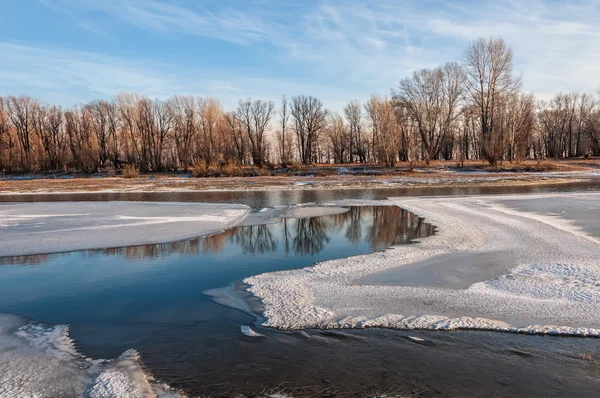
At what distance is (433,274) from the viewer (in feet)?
26.3

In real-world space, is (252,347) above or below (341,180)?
below

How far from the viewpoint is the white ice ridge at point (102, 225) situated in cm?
1166

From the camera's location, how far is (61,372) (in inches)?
186

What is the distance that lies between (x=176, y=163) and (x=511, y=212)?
51903mm

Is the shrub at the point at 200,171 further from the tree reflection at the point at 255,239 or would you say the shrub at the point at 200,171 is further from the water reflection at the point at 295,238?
the tree reflection at the point at 255,239

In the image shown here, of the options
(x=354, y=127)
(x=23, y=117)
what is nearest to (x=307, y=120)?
(x=354, y=127)

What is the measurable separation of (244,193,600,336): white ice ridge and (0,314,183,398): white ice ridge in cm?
194

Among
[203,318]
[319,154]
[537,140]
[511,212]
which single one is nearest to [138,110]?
[319,154]

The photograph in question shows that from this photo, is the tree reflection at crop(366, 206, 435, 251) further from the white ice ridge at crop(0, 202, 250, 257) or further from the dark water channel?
the white ice ridge at crop(0, 202, 250, 257)

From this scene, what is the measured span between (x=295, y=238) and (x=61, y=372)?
26.3 ft

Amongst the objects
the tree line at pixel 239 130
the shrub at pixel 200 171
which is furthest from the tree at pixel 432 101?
the shrub at pixel 200 171

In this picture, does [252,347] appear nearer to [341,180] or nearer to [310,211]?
[310,211]

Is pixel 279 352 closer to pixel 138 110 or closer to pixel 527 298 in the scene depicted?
pixel 527 298

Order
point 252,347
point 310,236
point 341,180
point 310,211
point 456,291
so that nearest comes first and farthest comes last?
1. point 252,347
2. point 456,291
3. point 310,236
4. point 310,211
5. point 341,180
